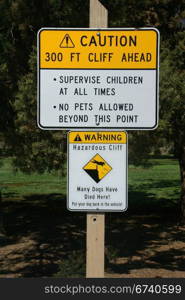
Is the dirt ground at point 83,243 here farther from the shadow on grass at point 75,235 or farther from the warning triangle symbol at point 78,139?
the warning triangle symbol at point 78,139

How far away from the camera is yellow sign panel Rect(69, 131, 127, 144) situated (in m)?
2.84

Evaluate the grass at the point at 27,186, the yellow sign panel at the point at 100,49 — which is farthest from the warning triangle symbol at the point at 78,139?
the grass at the point at 27,186

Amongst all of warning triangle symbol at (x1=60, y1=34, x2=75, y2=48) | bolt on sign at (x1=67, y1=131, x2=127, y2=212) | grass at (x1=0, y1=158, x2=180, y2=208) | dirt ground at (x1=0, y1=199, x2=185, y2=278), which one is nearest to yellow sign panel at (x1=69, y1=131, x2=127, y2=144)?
bolt on sign at (x1=67, y1=131, x2=127, y2=212)

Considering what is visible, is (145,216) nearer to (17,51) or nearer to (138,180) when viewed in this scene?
(17,51)

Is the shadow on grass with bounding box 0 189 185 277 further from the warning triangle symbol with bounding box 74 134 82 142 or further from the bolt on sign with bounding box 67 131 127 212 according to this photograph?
the warning triangle symbol with bounding box 74 134 82 142

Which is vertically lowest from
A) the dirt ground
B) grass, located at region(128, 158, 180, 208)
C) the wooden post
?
the dirt ground

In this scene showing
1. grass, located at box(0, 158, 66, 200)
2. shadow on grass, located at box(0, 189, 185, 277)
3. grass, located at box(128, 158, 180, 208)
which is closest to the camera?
shadow on grass, located at box(0, 189, 185, 277)

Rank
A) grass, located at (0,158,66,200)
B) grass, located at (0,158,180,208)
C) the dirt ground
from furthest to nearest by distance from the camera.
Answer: grass, located at (0,158,66,200) < grass, located at (0,158,180,208) < the dirt ground

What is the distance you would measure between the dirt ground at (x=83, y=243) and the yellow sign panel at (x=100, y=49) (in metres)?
4.73

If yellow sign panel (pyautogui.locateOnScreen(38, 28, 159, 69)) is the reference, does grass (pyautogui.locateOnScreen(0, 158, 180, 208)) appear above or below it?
below

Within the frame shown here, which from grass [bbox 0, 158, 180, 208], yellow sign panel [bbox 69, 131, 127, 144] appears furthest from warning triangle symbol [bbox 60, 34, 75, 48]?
grass [bbox 0, 158, 180, 208]

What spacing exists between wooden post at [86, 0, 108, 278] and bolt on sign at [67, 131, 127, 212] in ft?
0.30

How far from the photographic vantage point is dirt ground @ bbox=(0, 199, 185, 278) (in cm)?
850

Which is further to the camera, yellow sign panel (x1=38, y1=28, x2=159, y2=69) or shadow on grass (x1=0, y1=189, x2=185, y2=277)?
shadow on grass (x1=0, y1=189, x2=185, y2=277)
